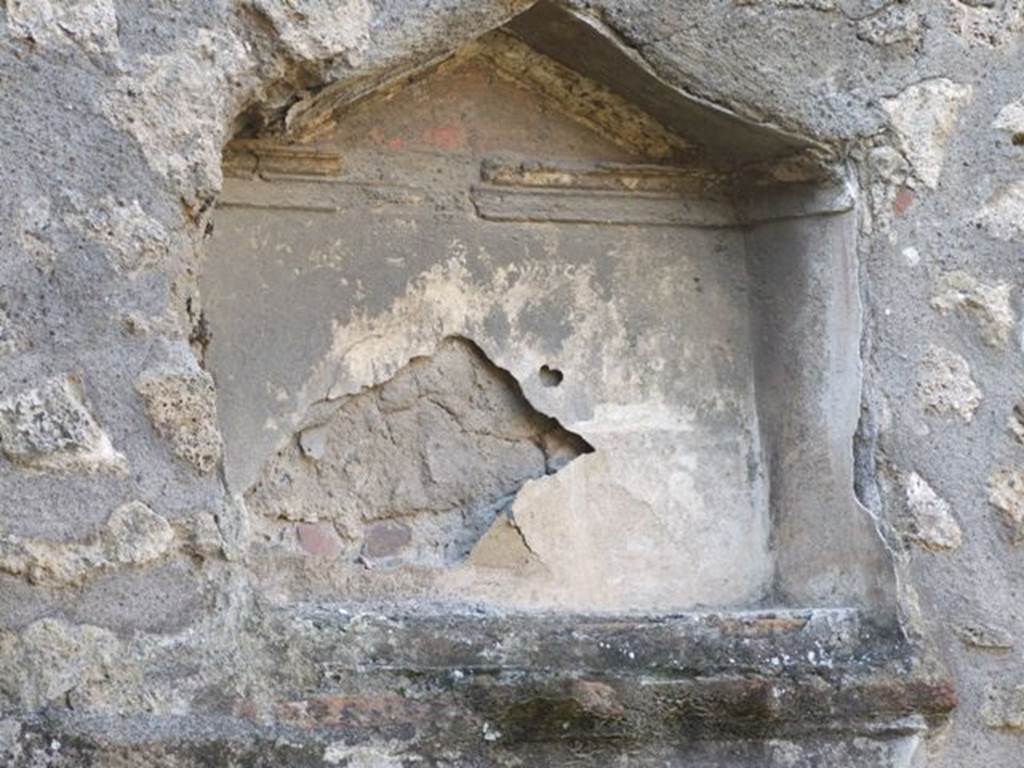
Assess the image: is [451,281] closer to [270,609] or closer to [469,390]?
[469,390]

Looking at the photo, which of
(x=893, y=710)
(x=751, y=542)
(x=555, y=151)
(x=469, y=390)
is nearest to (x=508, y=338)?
(x=469, y=390)

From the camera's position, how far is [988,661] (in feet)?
9.57

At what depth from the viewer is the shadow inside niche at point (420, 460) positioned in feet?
9.75

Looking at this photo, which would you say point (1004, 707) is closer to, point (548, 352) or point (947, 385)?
point (947, 385)

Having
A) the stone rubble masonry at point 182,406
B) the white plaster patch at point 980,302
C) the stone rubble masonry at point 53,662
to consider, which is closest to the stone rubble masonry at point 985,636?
the white plaster patch at point 980,302

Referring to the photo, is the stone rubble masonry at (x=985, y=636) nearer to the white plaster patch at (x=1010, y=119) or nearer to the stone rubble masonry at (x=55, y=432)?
the white plaster patch at (x=1010, y=119)

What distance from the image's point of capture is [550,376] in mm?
3117

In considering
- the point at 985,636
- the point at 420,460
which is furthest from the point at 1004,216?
the point at 420,460

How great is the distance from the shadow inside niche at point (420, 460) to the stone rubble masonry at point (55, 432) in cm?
49

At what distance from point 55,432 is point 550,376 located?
3.20 feet

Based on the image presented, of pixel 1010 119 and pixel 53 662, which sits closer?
pixel 53 662

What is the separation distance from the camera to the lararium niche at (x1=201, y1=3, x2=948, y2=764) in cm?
294

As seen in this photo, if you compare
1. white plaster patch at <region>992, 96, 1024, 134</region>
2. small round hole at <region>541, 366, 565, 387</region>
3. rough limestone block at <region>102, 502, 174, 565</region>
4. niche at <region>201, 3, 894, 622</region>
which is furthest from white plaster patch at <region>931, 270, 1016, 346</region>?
rough limestone block at <region>102, 502, 174, 565</region>

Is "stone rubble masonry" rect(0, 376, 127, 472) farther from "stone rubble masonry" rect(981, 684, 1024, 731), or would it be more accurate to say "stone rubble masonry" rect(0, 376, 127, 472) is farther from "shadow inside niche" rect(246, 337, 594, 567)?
"stone rubble masonry" rect(981, 684, 1024, 731)
